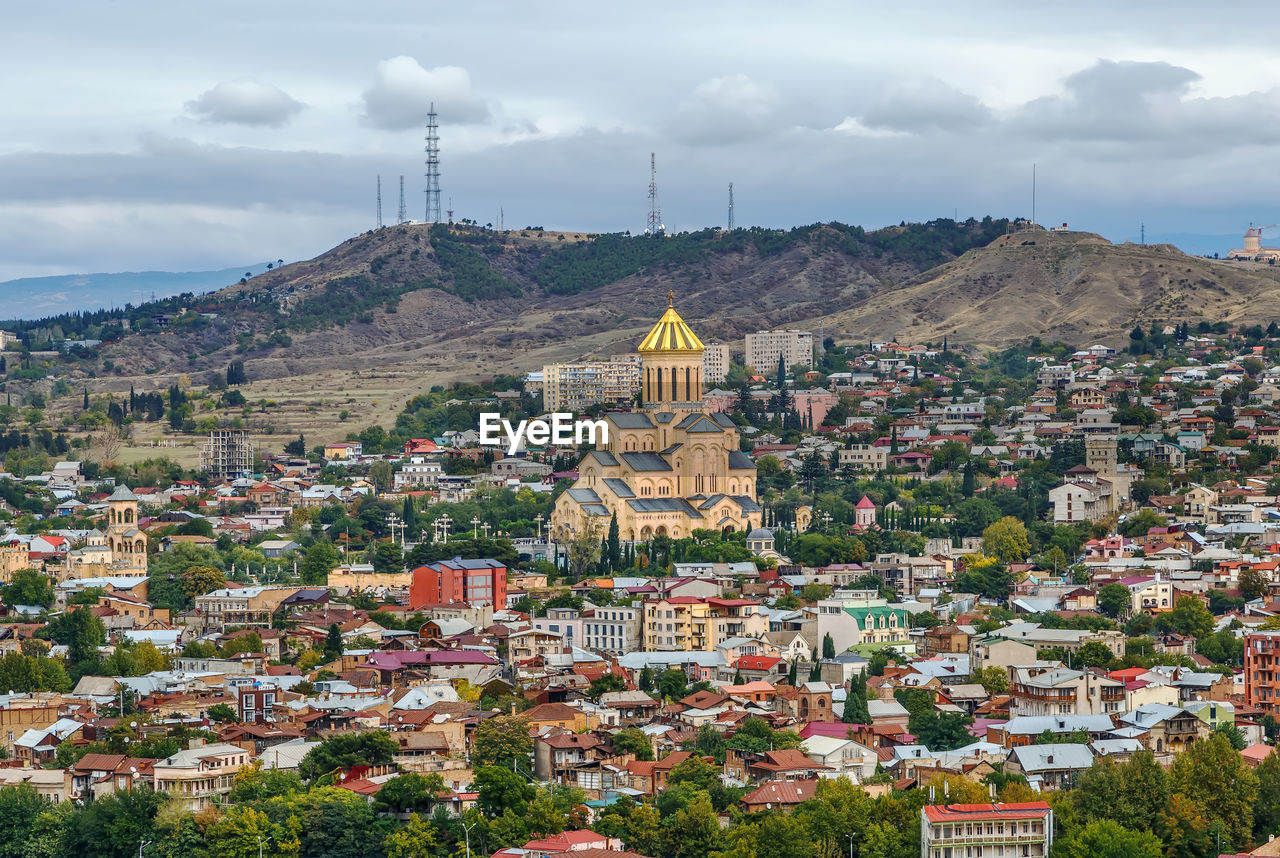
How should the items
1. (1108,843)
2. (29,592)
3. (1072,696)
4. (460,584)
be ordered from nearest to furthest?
(1108,843), (1072,696), (460,584), (29,592)

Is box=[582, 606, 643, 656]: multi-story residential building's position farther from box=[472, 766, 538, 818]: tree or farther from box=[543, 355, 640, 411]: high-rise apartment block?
box=[543, 355, 640, 411]: high-rise apartment block

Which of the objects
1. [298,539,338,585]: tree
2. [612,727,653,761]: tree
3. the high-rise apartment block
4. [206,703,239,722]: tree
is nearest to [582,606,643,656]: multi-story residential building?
[206,703,239,722]: tree

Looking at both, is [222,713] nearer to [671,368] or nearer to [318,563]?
[318,563]

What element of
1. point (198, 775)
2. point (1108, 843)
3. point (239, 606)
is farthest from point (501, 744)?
point (239, 606)

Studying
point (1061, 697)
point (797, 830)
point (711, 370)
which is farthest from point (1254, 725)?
point (711, 370)

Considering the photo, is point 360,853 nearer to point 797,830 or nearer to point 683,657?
point 797,830

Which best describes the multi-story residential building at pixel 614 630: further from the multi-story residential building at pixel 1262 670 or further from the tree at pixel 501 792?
the tree at pixel 501 792
